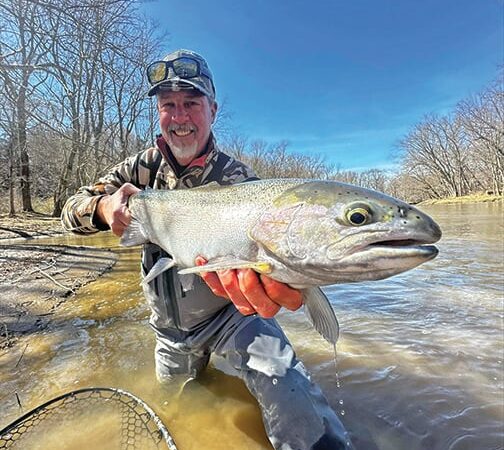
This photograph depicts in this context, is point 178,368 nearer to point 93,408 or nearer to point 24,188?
point 93,408

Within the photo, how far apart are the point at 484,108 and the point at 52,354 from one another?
50600mm

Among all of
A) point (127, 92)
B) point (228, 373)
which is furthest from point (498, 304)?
point (127, 92)

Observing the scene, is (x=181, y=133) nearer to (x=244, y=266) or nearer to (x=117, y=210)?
(x=117, y=210)

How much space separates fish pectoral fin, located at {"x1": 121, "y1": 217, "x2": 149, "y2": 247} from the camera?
240 centimetres

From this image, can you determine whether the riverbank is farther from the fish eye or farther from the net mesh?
the fish eye

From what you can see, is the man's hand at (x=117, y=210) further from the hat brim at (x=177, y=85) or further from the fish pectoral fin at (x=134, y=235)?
the hat brim at (x=177, y=85)

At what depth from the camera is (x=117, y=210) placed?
243 centimetres

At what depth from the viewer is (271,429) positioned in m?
2.05

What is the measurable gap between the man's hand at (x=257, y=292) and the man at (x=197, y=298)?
0.25 ft

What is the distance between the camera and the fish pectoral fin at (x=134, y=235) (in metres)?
2.40

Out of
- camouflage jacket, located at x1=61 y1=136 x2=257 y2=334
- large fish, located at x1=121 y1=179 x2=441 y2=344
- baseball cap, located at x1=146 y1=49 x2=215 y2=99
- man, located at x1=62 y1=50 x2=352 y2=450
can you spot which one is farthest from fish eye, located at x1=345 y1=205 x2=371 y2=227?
baseball cap, located at x1=146 y1=49 x2=215 y2=99

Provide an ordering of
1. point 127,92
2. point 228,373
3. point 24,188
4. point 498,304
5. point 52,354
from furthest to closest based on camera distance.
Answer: point 127,92 → point 24,188 → point 498,304 → point 52,354 → point 228,373

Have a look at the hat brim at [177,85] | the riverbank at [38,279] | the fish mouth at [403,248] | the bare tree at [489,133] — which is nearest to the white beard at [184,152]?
the hat brim at [177,85]

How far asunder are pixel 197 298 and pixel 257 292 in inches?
37.5
